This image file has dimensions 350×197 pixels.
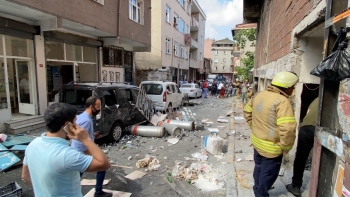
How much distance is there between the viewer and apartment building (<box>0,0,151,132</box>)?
6996mm

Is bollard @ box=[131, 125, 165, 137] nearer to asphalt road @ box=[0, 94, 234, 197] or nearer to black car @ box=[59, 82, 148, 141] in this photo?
asphalt road @ box=[0, 94, 234, 197]

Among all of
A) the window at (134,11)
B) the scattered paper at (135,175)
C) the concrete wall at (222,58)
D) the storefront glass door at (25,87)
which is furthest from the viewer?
the concrete wall at (222,58)

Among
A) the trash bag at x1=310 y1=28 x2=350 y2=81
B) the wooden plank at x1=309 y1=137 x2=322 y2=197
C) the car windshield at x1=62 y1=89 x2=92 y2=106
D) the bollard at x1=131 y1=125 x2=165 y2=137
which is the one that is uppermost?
the trash bag at x1=310 y1=28 x2=350 y2=81

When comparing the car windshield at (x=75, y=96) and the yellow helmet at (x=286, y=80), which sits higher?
the yellow helmet at (x=286, y=80)

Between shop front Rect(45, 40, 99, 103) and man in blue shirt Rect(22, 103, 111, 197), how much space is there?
8.05 metres

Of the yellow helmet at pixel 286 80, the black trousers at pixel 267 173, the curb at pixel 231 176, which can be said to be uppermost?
the yellow helmet at pixel 286 80

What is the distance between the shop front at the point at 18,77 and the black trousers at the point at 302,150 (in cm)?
834

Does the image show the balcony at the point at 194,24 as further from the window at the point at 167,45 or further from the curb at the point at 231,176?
the curb at the point at 231,176

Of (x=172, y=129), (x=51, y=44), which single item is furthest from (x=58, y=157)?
(x=51, y=44)

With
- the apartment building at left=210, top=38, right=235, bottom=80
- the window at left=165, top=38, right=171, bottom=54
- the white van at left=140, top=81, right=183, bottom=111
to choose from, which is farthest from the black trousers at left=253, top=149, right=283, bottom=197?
the apartment building at left=210, top=38, right=235, bottom=80

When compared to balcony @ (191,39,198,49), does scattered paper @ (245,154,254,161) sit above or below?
below

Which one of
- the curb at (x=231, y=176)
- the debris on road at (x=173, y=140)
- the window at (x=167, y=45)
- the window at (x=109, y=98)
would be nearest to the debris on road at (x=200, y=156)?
the curb at (x=231, y=176)

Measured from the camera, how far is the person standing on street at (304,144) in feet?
10.1

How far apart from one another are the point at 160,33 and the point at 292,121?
1853cm
